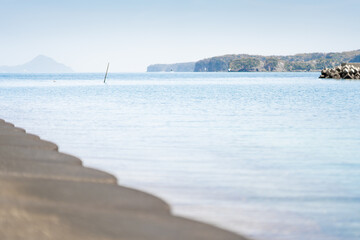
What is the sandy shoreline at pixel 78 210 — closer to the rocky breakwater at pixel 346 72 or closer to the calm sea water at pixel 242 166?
the calm sea water at pixel 242 166

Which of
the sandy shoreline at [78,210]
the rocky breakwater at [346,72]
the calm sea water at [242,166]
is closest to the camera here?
the sandy shoreline at [78,210]

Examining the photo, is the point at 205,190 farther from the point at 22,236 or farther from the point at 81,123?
the point at 81,123

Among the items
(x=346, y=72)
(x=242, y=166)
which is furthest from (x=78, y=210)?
(x=346, y=72)

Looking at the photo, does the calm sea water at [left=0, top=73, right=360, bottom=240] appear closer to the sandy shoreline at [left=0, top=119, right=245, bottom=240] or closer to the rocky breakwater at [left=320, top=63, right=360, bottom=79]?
the sandy shoreline at [left=0, top=119, right=245, bottom=240]

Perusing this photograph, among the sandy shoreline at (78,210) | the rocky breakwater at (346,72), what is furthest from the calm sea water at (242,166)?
the rocky breakwater at (346,72)

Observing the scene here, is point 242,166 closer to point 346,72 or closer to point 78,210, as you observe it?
point 78,210

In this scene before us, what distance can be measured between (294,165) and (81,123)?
36.9 ft

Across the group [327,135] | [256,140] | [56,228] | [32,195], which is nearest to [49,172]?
[32,195]

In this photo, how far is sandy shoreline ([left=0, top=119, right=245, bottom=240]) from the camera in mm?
4156

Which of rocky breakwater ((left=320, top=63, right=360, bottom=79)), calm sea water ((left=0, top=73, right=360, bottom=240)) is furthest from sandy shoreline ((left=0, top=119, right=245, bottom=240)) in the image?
rocky breakwater ((left=320, top=63, right=360, bottom=79))

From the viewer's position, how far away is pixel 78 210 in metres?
4.89

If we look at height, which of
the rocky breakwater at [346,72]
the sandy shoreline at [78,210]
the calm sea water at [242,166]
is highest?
the rocky breakwater at [346,72]

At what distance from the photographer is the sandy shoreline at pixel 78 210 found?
4156 millimetres

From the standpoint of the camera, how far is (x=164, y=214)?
17.8ft
